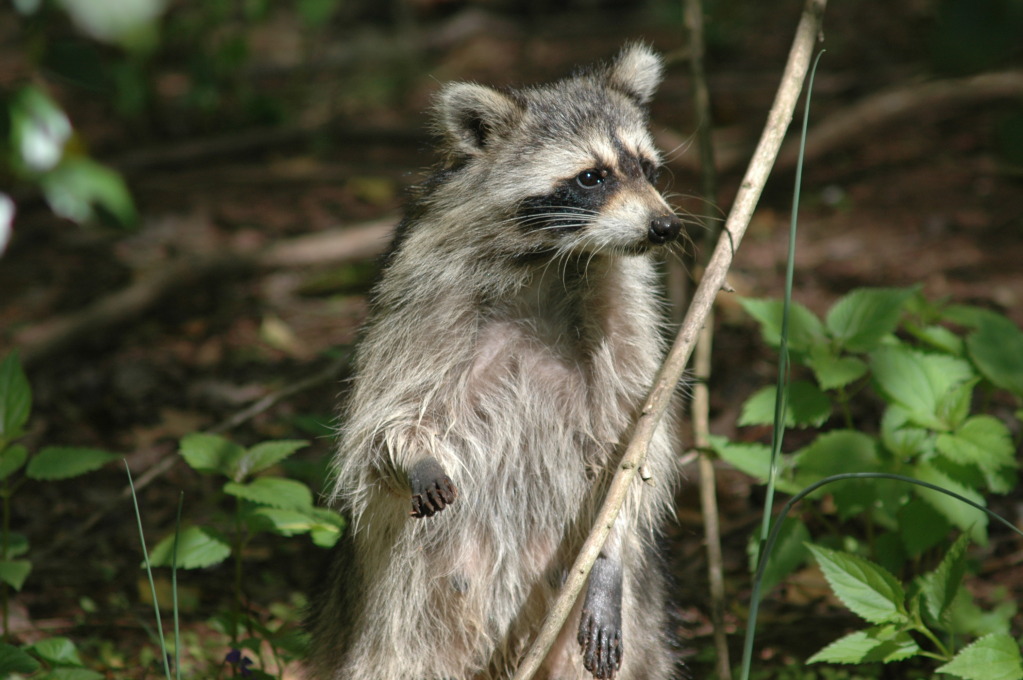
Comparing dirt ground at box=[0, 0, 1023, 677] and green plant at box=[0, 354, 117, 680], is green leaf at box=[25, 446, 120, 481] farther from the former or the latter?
dirt ground at box=[0, 0, 1023, 677]

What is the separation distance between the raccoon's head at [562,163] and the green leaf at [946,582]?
50.6 inches

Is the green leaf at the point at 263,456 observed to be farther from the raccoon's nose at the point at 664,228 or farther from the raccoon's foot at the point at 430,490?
the raccoon's nose at the point at 664,228

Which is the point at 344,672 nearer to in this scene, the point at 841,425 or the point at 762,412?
the point at 762,412

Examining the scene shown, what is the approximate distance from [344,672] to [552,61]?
8412 mm

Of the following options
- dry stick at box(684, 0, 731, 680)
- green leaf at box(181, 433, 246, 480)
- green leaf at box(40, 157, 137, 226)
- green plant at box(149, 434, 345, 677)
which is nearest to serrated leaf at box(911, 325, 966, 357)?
dry stick at box(684, 0, 731, 680)

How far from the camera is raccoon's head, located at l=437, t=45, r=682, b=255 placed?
3230 millimetres

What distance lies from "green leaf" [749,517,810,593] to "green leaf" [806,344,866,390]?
1.68 ft

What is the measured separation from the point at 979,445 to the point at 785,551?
0.74 metres

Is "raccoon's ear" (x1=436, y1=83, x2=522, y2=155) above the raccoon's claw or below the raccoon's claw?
above

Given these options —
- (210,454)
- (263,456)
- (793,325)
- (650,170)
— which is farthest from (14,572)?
(793,325)

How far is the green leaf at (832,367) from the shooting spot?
3537mm

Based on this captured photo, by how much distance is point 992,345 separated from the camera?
3.66 meters

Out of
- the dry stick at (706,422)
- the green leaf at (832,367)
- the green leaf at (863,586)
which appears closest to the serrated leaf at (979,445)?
the green leaf at (832,367)

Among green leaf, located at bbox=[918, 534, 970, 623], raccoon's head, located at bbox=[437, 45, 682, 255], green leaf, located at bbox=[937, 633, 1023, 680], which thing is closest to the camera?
green leaf, located at bbox=[937, 633, 1023, 680]
